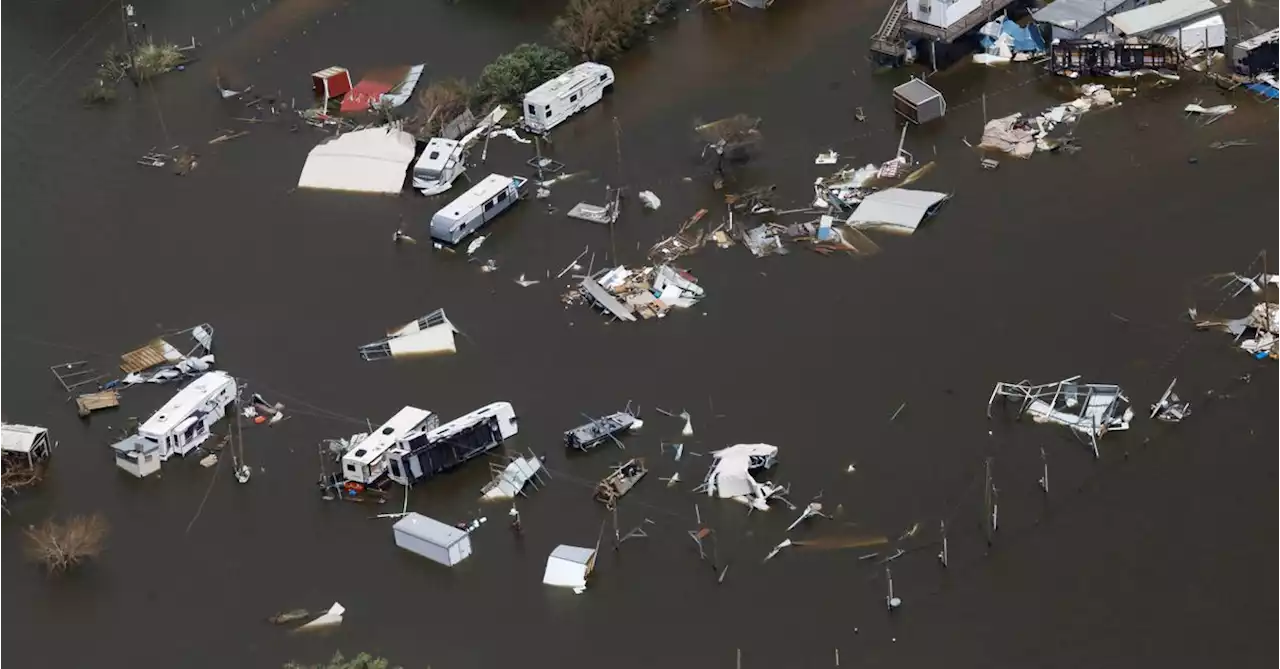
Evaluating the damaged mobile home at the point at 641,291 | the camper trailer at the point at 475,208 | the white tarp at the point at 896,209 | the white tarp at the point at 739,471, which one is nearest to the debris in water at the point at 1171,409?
the white tarp at the point at 739,471

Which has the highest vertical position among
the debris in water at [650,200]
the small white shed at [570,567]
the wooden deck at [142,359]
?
the wooden deck at [142,359]

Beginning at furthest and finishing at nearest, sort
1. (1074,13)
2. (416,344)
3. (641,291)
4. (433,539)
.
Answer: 1. (1074,13)
2. (641,291)
3. (416,344)
4. (433,539)

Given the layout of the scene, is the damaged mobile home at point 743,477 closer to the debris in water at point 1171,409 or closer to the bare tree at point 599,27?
the debris in water at point 1171,409

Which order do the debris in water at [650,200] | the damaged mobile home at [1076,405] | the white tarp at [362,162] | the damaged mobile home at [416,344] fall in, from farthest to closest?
the white tarp at [362,162], the debris in water at [650,200], the damaged mobile home at [416,344], the damaged mobile home at [1076,405]

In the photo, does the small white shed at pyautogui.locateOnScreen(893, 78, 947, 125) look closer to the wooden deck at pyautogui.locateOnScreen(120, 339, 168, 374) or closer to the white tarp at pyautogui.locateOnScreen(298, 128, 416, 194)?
the white tarp at pyautogui.locateOnScreen(298, 128, 416, 194)

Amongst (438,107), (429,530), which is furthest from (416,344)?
(438,107)

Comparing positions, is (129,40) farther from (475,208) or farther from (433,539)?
(433,539)
